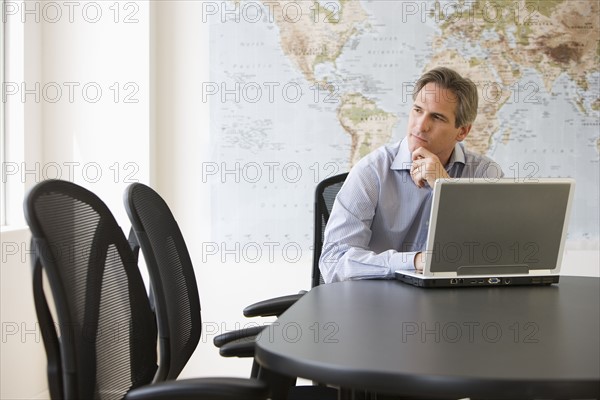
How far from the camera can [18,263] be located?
3.30m

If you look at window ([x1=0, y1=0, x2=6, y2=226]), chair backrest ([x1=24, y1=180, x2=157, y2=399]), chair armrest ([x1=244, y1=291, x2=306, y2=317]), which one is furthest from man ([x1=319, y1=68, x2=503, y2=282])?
window ([x1=0, y1=0, x2=6, y2=226])

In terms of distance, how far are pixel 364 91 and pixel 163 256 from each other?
2.03m

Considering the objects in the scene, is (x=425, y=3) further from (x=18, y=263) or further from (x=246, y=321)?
(x=18, y=263)

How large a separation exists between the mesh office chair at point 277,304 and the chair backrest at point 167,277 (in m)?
0.12

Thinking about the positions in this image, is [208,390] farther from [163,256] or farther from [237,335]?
[237,335]

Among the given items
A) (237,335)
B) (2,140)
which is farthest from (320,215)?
(2,140)

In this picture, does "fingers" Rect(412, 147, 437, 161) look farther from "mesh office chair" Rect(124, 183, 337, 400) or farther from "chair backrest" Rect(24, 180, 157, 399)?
"chair backrest" Rect(24, 180, 157, 399)

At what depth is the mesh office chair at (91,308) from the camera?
1.35m

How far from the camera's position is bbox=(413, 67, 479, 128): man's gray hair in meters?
2.78

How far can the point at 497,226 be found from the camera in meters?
2.19

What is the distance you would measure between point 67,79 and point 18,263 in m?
0.98

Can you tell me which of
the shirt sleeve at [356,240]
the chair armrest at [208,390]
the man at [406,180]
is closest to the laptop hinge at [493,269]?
the shirt sleeve at [356,240]

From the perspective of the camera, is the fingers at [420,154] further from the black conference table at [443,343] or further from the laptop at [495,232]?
the black conference table at [443,343]

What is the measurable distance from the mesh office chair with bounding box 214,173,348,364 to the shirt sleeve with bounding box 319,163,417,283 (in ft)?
0.56
